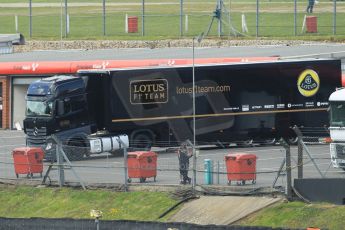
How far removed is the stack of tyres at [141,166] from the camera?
1181 inches

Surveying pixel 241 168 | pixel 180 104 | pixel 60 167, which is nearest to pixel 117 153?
pixel 180 104

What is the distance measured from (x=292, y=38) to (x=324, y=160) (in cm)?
3187

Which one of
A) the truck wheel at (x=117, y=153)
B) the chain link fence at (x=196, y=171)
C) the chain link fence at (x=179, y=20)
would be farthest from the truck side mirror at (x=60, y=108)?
the chain link fence at (x=179, y=20)

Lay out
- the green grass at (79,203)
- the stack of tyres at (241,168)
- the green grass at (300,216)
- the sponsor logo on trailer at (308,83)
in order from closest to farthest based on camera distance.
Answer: the green grass at (300,216)
the green grass at (79,203)
the stack of tyres at (241,168)
the sponsor logo on trailer at (308,83)

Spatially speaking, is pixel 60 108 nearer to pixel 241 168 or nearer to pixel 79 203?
pixel 79 203

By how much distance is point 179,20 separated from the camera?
72.8 meters

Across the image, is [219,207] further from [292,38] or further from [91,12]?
[91,12]

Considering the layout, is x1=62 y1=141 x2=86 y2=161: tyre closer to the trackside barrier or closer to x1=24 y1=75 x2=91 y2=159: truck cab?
x1=24 y1=75 x2=91 y2=159: truck cab

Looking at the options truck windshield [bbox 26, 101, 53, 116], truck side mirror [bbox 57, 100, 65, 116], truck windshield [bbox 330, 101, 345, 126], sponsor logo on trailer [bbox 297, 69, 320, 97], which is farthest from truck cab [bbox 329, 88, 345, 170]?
truck windshield [bbox 26, 101, 53, 116]

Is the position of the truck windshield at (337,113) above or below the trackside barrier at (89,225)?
above

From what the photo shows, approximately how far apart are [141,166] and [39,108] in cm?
955

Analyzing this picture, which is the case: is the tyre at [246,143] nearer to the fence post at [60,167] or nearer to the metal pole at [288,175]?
the fence post at [60,167]

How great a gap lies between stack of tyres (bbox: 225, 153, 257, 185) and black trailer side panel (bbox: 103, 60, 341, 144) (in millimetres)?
9903

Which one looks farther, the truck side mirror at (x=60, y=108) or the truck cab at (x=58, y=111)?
the truck side mirror at (x=60, y=108)
